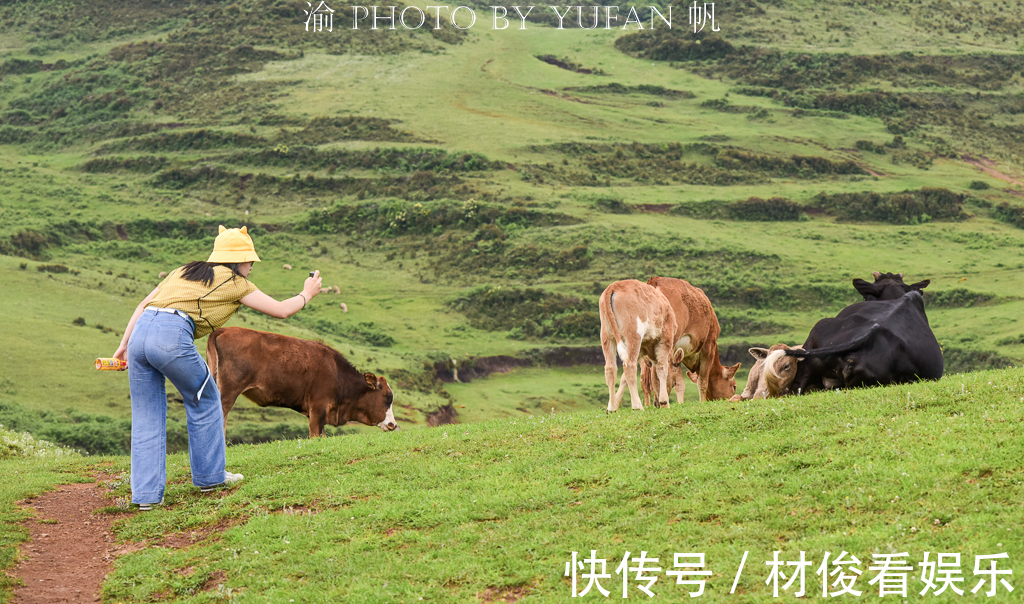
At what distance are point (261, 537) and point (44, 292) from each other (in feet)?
130

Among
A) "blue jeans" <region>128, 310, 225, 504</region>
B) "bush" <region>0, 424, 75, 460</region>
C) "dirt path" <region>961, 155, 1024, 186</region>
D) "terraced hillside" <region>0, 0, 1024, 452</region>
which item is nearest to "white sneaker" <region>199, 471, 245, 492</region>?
"blue jeans" <region>128, 310, 225, 504</region>

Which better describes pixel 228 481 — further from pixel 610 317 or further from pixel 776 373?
pixel 776 373

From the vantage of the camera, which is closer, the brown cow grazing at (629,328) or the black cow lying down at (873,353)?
the black cow lying down at (873,353)

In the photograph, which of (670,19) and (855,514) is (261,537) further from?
(670,19)

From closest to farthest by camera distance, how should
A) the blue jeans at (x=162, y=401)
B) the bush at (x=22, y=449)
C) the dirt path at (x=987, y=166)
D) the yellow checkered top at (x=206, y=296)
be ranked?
the blue jeans at (x=162, y=401), the yellow checkered top at (x=206, y=296), the bush at (x=22, y=449), the dirt path at (x=987, y=166)

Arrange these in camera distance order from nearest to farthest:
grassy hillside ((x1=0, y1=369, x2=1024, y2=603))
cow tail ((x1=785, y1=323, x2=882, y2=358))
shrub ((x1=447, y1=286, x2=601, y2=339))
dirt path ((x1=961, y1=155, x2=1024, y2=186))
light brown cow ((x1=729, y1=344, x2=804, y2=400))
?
grassy hillside ((x1=0, y1=369, x2=1024, y2=603))
cow tail ((x1=785, y1=323, x2=882, y2=358))
light brown cow ((x1=729, y1=344, x2=804, y2=400))
shrub ((x1=447, y1=286, x2=601, y2=339))
dirt path ((x1=961, y1=155, x2=1024, y2=186))

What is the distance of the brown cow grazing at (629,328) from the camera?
13867 millimetres

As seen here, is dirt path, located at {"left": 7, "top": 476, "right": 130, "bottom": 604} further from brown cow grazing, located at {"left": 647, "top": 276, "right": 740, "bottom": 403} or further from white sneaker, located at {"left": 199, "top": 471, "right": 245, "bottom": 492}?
brown cow grazing, located at {"left": 647, "top": 276, "right": 740, "bottom": 403}

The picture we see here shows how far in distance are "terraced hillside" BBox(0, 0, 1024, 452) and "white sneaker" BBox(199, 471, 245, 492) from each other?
18507 mm

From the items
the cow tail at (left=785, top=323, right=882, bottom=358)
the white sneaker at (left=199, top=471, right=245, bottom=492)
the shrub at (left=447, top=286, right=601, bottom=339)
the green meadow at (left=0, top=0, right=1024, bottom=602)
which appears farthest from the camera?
the shrub at (left=447, top=286, right=601, bottom=339)

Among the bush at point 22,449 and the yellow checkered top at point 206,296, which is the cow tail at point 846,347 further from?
the bush at point 22,449

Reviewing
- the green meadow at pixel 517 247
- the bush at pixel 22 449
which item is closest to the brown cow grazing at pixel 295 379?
the green meadow at pixel 517 247

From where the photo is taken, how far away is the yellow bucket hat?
34.6 feet

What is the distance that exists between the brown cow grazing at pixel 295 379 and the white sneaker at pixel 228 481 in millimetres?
5403
